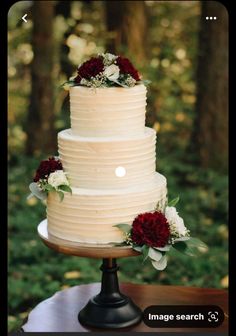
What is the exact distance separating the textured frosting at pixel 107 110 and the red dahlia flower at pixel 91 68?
0.06m

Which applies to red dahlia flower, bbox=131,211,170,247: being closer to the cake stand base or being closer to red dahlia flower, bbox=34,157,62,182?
the cake stand base

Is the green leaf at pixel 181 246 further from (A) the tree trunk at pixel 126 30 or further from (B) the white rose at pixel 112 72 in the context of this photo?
(A) the tree trunk at pixel 126 30

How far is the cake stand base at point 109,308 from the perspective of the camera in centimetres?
305

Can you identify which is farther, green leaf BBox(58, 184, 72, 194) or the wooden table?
the wooden table

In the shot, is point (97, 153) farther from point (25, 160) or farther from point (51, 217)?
point (25, 160)

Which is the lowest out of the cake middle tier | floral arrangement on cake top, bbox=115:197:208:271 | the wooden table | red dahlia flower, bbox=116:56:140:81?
the wooden table

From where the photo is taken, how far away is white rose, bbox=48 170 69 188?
291cm

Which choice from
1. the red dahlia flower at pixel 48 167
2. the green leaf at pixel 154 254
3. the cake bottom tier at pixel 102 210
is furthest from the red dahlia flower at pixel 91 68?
the green leaf at pixel 154 254

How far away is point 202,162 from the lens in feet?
22.1

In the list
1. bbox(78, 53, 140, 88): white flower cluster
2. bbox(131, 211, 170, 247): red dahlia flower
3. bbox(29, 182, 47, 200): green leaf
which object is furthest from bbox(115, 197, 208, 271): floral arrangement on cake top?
bbox(78, 53, 140, 88): white flower cluster

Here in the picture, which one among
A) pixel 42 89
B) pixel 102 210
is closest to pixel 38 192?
pixel 102 210

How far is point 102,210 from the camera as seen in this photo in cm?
286

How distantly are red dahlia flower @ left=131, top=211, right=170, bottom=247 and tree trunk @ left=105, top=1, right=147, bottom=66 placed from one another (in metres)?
3.56

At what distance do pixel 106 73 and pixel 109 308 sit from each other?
3.77ft
